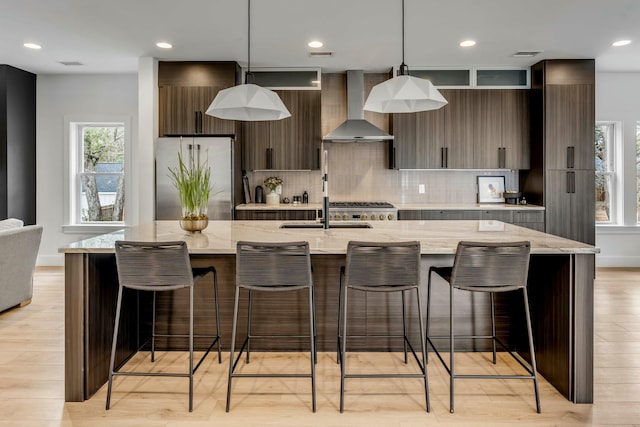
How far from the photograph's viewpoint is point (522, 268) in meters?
2.35

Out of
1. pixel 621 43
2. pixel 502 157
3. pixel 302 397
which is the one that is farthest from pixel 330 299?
pixel 621 43

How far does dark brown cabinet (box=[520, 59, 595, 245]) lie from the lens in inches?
205

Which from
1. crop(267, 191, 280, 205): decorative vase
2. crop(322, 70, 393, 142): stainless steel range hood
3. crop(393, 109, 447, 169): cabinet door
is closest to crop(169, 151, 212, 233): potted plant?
crop(322, 70, 393, 142): stainless steel range hood

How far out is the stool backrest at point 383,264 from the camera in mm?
2322

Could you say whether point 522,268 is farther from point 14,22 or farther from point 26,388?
point 14,22

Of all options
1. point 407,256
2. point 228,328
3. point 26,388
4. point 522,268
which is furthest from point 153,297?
point 522,268

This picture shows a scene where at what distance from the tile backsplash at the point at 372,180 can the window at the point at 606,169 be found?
1.50 metres

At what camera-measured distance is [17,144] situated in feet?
18.9

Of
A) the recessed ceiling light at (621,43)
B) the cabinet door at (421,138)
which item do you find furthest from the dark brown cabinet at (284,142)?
the recessed ceiling light at (621,43)

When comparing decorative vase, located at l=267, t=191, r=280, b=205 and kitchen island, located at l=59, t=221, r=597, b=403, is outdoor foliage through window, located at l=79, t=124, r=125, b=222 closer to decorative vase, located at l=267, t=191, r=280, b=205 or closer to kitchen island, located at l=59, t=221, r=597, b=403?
decorative vase, located at l=267, t=191, r=280, b=205

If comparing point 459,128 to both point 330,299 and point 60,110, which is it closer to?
point 330,299

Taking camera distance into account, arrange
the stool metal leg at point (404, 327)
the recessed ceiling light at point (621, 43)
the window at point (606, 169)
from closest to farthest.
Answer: the stool metal leg at point (404, 327), the recessed ceiling light at point (621, 43), the window at point (606, 169)

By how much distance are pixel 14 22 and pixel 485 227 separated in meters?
4.49

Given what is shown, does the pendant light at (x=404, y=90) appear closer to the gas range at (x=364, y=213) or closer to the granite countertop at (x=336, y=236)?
the granite countertop at (x=336, y=236)
